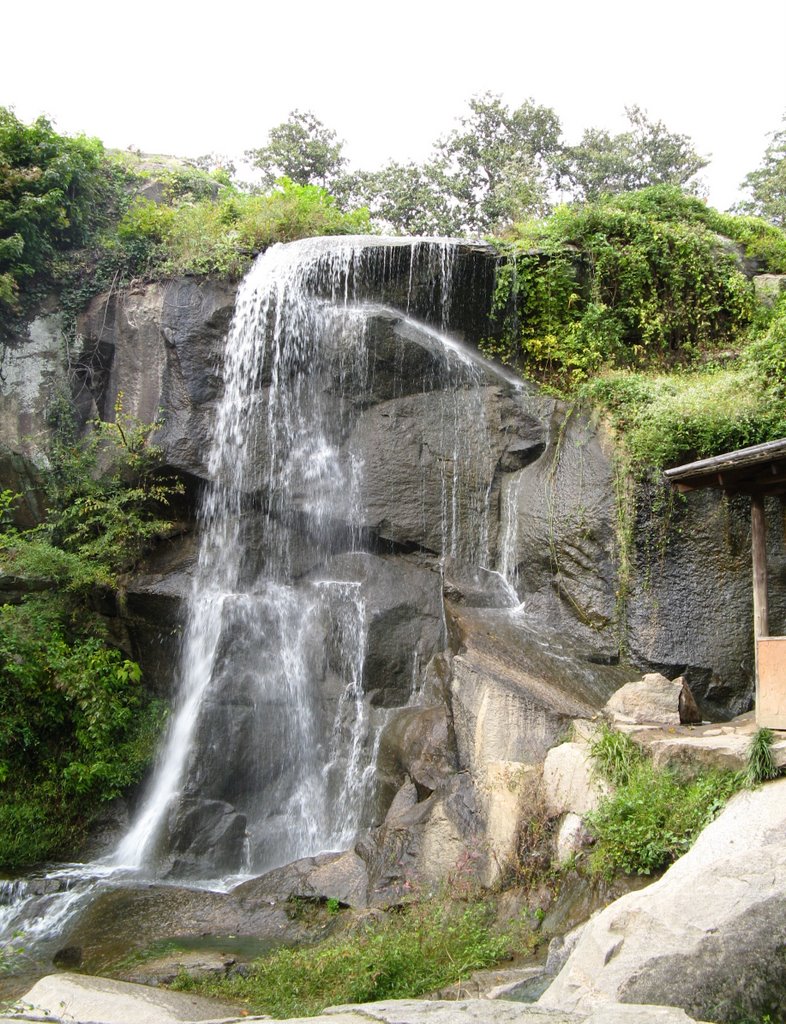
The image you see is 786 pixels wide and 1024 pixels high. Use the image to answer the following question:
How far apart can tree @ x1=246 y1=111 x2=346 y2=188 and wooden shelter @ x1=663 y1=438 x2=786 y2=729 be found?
25.9 metres

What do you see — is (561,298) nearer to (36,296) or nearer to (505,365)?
(505,365)

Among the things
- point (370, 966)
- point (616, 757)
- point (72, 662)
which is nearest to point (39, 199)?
point (72, 662)

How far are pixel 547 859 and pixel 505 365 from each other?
9.38 metres

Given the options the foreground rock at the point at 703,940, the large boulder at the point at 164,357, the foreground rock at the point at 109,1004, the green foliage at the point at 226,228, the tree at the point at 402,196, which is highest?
the tree at the point at 402,196

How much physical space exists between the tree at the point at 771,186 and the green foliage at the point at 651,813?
26.3 meters

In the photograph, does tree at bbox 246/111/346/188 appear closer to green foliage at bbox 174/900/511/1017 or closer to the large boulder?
the large boulder

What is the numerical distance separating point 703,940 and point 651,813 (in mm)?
1998

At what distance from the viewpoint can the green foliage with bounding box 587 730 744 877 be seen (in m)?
7.04

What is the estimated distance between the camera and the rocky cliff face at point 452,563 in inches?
361

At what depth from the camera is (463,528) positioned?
12.8 metres

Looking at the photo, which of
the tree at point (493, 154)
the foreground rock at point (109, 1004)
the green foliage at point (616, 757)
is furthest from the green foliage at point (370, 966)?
the tree at point (493, 154)

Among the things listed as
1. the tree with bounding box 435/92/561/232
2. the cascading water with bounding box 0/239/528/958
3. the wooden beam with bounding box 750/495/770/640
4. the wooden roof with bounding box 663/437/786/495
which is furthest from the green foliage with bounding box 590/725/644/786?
the tree with bounding box 435/92/561/232

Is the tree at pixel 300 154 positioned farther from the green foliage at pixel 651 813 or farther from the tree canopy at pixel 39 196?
the green foliage at pixel 651 813

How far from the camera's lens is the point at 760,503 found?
29.6 feet
